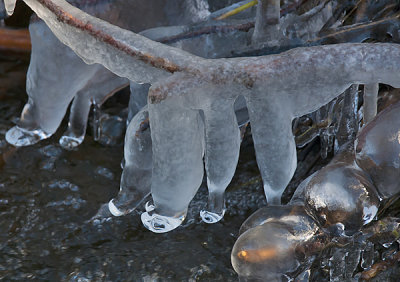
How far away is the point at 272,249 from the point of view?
2.88 feet

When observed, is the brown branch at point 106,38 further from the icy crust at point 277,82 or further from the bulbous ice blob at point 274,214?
the bulbous ice blob at point 274,214

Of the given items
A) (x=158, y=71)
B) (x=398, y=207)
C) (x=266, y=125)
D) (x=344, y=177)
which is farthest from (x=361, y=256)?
(x=158, y=71)

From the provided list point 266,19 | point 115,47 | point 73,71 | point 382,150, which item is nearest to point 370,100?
point 382,150

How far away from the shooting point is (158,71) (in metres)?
0.87

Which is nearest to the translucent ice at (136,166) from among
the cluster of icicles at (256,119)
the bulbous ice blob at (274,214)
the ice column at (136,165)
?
the ice column at (136,165)

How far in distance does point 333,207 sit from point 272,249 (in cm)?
10

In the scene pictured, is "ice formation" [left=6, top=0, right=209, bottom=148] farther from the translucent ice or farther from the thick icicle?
the thick icicle

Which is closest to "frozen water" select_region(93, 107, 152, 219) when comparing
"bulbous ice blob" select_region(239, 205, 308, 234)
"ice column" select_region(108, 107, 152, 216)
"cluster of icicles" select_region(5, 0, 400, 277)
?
"ice column" select_region(108, 107, 152, 216)

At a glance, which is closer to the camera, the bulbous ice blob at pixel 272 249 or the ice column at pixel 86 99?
the bulbous ice blob at pixel 272 249

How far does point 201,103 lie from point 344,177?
0.21 m

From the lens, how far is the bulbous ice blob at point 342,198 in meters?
0.89

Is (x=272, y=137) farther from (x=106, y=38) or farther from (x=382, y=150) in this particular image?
(x=106, y=38)

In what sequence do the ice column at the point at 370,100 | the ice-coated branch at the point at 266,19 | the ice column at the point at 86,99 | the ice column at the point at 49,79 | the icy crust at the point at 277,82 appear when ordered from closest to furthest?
the icy crust at the point at 277,82 < the ice column at the point at 370,100 < the ice-coated branch at the point at 266,19 < the ice column at the point at 49,79 < the ice column at the point at 86,99

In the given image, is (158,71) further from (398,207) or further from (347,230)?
(398,207)
